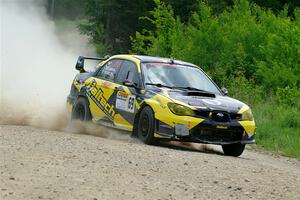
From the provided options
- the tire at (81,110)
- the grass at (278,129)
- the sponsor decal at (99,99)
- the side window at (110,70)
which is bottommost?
the grass at (278,129)

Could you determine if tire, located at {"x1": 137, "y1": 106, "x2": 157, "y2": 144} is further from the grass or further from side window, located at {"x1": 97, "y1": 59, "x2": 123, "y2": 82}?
the grass

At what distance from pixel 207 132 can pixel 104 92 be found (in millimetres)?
2633

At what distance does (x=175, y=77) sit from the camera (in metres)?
13.9

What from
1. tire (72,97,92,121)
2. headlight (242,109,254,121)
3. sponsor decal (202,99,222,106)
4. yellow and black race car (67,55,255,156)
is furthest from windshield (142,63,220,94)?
tire (72,97,92,121)

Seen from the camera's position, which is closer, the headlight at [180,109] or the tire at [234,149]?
the headlight at [180,109]

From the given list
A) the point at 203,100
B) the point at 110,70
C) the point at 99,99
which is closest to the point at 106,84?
the point at 99,99

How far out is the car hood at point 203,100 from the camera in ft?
41.4

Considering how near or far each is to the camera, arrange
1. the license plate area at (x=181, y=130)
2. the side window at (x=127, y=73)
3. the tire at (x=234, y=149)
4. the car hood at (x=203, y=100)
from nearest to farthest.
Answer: the license plate area at (x=181, y=130)
the car hood at (x=203, y=100)
the tire at (x=234, y=149)
the side window at (x=127, y=73)

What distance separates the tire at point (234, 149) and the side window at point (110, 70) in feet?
8.51

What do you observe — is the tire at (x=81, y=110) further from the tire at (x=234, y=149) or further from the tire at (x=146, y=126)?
the tire at (x=234, y=149)

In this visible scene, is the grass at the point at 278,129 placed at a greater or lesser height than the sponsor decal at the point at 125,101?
lesser

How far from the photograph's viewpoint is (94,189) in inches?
302

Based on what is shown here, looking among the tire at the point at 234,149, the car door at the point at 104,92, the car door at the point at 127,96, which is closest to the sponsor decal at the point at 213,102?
the tire at the point at 234,149

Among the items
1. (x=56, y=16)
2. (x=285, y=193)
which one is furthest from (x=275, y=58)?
(x=56, y=16)
